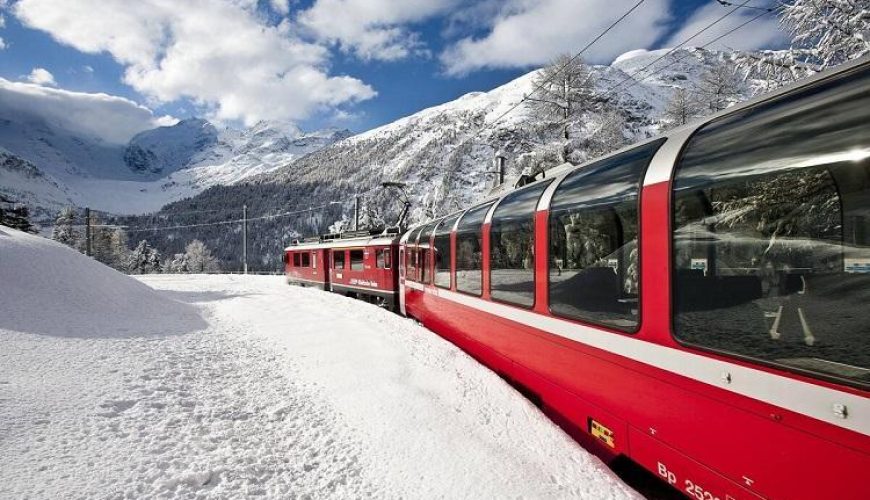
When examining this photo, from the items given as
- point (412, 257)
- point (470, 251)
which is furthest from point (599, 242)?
point (412, 257)

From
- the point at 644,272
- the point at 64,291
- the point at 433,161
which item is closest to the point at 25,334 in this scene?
the point at 64,291

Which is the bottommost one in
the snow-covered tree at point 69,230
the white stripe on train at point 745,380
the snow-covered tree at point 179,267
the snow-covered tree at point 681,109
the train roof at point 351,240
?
the snow-covered tree at point 179,267

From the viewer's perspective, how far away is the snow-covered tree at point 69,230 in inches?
2116

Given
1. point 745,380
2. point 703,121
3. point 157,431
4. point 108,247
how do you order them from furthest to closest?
point 108,247 → point 157,431 → point 703,121 → point 745,380

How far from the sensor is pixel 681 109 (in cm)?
1945

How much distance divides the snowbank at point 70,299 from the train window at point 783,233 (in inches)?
324

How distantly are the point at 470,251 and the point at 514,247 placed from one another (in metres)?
1.62

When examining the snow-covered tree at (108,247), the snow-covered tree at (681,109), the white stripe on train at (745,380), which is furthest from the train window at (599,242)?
the snow-covered tree at (108,247)

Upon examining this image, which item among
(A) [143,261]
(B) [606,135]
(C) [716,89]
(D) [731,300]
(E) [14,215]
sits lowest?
(A) [143,261]

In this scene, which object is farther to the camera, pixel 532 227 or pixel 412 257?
pixel 412 257

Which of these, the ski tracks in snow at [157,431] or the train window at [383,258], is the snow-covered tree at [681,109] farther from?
the ski tracks in snow at [157,431]

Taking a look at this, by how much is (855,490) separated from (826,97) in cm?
187

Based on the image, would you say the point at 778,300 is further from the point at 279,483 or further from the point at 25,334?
the point at 25,334

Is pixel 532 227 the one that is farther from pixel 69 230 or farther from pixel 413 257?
pixel 69 230
